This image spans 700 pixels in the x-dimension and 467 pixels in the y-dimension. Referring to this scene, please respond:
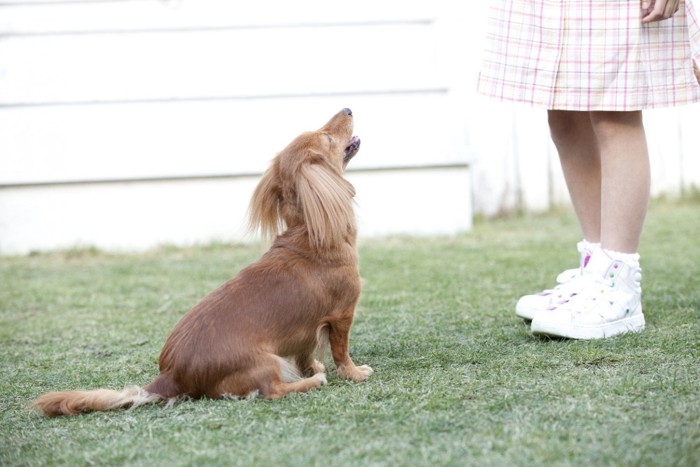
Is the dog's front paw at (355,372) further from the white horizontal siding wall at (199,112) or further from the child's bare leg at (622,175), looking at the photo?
the white horizontal siding wall at (199,112)

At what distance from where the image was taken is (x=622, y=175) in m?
2.60

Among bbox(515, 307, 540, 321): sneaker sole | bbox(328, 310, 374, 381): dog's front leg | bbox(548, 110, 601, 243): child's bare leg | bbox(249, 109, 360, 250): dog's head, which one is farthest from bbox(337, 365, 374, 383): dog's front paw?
bbox(548, 110, 601, 243): child's bare leg

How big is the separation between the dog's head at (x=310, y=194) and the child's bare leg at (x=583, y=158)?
0.73 m

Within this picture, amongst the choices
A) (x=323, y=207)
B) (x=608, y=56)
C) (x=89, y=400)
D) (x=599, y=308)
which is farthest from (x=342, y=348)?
(x=608, y=56)

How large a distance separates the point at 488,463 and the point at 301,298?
2.79 ft

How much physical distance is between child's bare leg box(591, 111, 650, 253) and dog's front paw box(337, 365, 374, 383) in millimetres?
856

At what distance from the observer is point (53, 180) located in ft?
17.4

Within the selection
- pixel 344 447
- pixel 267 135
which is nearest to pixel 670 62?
pixel 344 447

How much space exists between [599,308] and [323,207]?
87cm

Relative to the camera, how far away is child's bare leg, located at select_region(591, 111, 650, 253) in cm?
260

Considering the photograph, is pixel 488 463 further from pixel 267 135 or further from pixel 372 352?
pixel 267 135

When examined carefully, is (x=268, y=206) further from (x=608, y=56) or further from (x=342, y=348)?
(x=608, y=56)

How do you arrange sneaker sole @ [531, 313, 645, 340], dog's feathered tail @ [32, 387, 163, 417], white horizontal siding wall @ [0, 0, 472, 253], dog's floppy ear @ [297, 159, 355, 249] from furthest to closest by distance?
white horizontal siding wall @ [0, 0, 472, 253], sneaker sole @ [531, 313, 645, 340], dog's floppy ear @ [297, 159, 355, 249], dog's feathered tail @ [32, 387, 163, 417]

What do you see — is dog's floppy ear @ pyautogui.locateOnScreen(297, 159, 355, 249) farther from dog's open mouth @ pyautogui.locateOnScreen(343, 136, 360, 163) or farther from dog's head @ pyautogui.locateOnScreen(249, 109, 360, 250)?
dog's open mouth @ pyautogui.locateOnScreen(343, 136, 360, 163)
